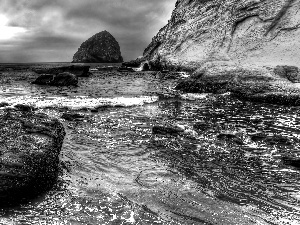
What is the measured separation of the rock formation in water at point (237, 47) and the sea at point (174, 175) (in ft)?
24.7

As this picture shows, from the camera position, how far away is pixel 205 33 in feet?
162

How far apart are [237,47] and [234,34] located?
3172mm

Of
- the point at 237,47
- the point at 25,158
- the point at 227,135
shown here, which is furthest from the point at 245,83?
the point at 237,47

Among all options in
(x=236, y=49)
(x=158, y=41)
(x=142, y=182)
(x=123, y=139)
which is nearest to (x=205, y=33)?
(x=236, y=49)

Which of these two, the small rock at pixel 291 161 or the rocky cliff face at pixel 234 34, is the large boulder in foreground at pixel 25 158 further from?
the rocky cliff face at pixel 234 34

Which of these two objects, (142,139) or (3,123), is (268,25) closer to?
(142,139)

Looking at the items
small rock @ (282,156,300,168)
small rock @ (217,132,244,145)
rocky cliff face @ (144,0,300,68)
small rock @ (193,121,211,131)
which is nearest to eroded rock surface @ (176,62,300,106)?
rocky cliff face @ (144,0,300,68)

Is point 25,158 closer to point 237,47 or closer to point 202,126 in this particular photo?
point 202,126

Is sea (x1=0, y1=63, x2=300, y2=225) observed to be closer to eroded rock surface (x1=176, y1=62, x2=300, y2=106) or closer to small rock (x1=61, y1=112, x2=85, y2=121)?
small rock (x1=61, y1=112, x2=85, y2=121)

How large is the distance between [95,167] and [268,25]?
33838mm

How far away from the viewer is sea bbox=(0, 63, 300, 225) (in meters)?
4.98

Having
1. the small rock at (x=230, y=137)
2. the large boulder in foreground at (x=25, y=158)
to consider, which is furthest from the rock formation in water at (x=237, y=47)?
the large boulder in foreground at (x=25, y=158)

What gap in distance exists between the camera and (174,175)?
671 centimetres

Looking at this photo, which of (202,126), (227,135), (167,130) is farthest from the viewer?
(202,126)
